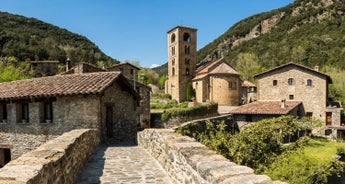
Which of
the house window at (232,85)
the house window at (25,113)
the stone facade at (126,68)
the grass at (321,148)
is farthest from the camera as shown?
the house window at (232,85)

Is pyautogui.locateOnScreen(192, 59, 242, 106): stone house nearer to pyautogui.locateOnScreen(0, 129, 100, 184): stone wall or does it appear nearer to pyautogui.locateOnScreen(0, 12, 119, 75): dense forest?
pyautogui.locateOnScreen(0, 12, 119, 75): dense forest

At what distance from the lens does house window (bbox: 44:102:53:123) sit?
1405cm

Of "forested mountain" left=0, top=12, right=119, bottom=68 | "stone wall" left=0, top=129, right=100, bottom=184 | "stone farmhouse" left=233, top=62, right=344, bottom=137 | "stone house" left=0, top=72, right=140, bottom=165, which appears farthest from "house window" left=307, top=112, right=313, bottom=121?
"forested mountain" left=0, top=12, right=119, bottom=68

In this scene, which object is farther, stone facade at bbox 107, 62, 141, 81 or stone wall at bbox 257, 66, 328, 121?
stone facade at bbox 107, 62, 141, 81

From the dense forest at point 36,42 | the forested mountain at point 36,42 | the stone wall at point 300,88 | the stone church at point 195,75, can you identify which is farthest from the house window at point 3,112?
the forested mountain at point 36,42

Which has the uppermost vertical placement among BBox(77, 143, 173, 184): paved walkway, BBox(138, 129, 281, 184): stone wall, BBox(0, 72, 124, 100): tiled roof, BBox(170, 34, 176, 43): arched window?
BBox(170, 34, 176, 43): arched window

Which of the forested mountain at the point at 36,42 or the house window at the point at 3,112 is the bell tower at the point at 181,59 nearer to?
the forested mountain at the point at 36,42

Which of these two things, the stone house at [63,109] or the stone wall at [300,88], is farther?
the stone wall at [300,88]

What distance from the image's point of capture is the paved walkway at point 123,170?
6.27 metres

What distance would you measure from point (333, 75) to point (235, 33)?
257 ft

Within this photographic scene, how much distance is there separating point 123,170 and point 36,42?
211ft

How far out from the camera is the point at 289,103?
34.2 meters

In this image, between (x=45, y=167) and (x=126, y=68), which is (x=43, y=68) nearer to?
(x=126, y=68)

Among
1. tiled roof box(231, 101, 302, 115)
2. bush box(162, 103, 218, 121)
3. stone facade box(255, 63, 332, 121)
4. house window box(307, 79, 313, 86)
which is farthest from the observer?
house window box(307, 79, 313, 86)
